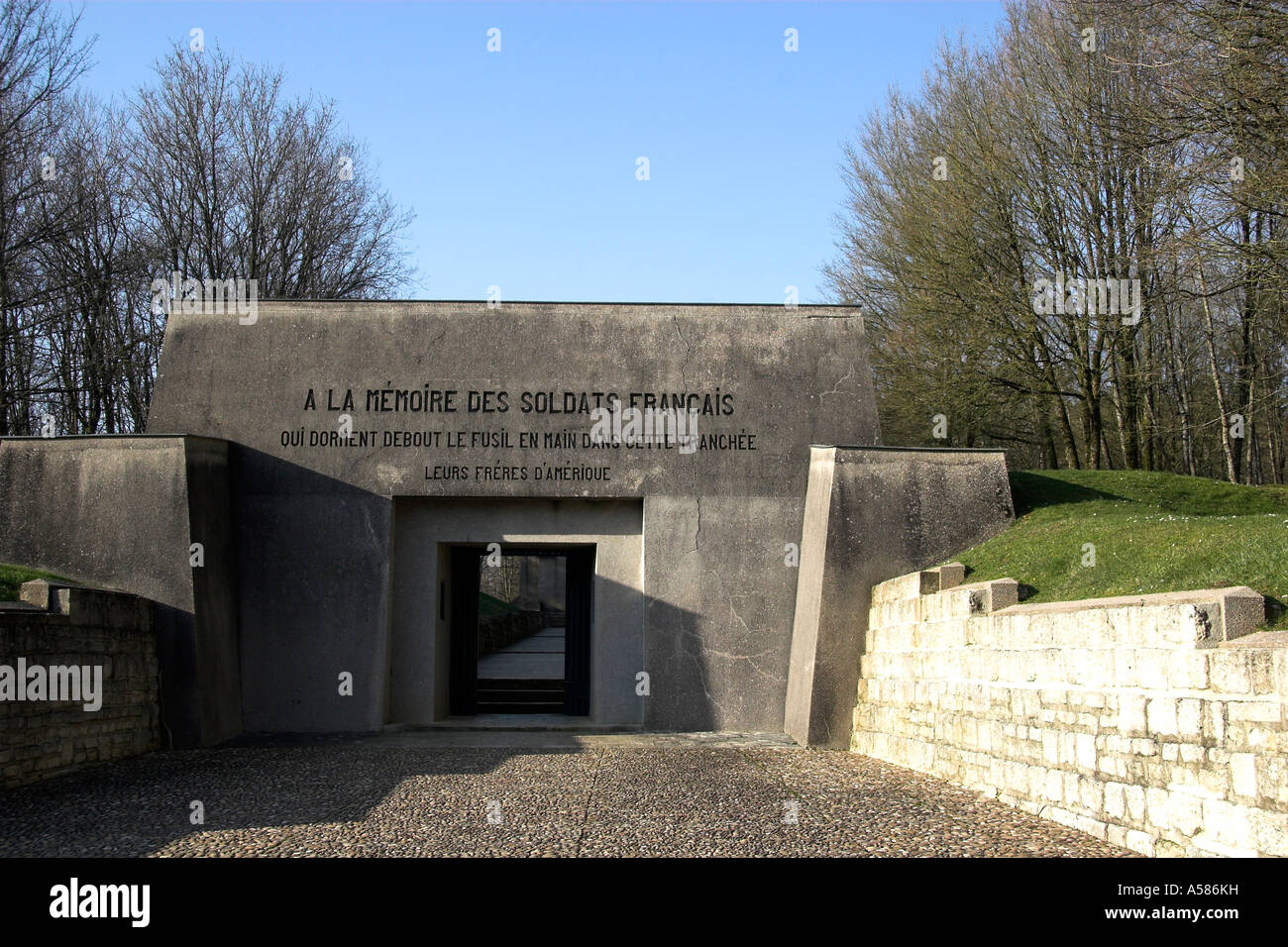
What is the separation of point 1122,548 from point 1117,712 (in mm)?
3236

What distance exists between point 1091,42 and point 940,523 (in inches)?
547

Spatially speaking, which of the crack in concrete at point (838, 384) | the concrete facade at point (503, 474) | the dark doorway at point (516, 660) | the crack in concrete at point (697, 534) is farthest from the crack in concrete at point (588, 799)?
the crack in concrete at point (838, 384)

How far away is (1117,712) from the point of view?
23.5ft

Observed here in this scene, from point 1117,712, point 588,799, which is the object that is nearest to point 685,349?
point 588,799

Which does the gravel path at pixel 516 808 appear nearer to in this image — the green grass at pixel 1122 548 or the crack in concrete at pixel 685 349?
the green grass at pixel 1122 548

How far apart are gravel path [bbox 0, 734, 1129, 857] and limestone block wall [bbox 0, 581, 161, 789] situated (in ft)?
0.95

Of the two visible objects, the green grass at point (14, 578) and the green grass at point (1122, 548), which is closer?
the green grass at point (1122, 548)

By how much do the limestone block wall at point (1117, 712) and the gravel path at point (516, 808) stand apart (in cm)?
31

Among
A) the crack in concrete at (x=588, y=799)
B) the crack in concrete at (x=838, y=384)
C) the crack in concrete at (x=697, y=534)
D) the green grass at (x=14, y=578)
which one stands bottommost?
the crack in concrete at (x=588, y=799)

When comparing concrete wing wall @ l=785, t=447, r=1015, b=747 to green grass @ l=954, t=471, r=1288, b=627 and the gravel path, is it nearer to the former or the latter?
green grass @ l=954, t=471, r=1288, b=627

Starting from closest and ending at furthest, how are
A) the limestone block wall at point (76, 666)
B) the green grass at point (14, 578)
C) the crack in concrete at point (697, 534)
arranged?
the limestone block wall at point (76, 666)
the green grass at point (14, 578)
the crack in concrete at point (697, 534)

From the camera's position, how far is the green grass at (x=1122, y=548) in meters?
7.73

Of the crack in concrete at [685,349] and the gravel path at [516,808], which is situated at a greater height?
the crack in concrete at [685,349]

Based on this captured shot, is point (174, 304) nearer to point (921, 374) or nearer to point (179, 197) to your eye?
point (179, 197)
